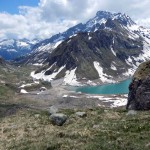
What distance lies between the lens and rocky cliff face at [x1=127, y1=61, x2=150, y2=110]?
56672 millimetres

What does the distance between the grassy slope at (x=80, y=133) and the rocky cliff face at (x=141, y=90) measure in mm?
12539

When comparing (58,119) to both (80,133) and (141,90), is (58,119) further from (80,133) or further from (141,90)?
(141,90)

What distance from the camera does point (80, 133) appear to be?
115 ft

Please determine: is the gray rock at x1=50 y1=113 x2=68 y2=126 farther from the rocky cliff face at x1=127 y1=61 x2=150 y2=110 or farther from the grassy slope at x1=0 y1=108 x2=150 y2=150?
the rocky cliff face at x1=127 y1=61 x2=150 y2=110

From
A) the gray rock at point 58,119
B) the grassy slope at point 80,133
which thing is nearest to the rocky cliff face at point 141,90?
the grassy slope at point 80,133

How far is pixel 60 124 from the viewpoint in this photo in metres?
40.4

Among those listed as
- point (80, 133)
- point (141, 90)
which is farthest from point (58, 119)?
point (141, 90)

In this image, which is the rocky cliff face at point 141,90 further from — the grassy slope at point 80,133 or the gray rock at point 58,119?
the gray rock at point 58,119

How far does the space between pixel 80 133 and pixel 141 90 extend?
26.9 meters

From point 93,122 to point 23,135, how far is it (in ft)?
26.2

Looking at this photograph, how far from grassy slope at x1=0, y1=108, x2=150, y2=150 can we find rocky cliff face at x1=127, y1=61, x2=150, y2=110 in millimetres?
12539

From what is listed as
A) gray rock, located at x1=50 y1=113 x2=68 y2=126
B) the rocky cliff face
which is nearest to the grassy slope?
gray rock, located at x1=50 y1=113 x2=68 y2=126

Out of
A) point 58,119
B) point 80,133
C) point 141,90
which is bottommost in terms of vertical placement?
point 80,133

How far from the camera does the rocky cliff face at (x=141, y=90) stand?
56672mm
